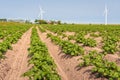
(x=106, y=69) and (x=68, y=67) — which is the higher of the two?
(x=106, y=69)

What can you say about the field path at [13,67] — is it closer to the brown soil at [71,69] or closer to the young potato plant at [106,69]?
the brown soil at [71,69]

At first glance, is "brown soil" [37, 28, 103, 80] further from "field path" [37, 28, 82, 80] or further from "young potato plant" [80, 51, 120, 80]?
"young potato plant" [80, 51, 120, 80]

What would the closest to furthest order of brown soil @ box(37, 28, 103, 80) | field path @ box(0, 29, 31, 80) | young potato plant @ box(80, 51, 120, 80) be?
young potato plant @ box(80, 51, 120, 80)
brown soil @ box(37, 28, 103, 80)
field path @ box(0, 29, 31, 80)

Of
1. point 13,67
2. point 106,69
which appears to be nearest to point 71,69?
point 13,67

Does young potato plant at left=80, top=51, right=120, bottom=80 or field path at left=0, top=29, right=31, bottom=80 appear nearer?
young potato plant at left=80, top=51, right=120, bottom=80

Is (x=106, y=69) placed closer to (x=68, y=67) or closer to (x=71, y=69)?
(x=71, y=69)

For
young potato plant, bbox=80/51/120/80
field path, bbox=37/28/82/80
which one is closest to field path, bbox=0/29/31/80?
field path, bbox=37/28/82/80

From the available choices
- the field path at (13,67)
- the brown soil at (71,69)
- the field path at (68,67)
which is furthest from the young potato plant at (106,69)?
the field path at (13,67)

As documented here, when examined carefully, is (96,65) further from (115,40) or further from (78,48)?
(115,40)

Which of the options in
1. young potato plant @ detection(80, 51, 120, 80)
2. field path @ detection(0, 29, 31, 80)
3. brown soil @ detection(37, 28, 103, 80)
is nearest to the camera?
young potato plant @ detection(80, 51, 120, 80)

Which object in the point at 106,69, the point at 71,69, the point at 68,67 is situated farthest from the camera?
the point at 68,67

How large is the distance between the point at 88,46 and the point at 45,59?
854 centimetres

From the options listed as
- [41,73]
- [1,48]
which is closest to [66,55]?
[1,48]

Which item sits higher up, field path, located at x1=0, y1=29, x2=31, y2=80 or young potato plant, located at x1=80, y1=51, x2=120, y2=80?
young potato plant, located at x1=80, y1=51, x2=120, y2=80
